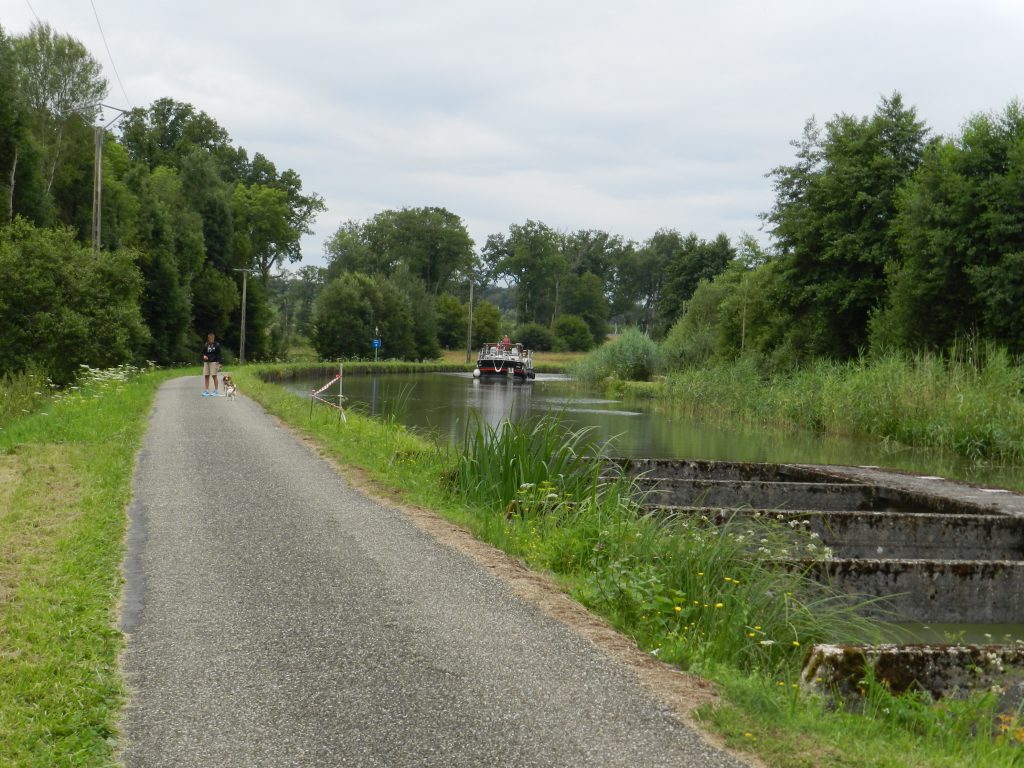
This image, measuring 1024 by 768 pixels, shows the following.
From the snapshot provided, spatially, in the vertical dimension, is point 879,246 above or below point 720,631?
above

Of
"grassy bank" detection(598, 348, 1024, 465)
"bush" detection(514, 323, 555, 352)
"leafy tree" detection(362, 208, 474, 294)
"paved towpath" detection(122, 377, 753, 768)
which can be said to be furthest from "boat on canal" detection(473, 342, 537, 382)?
"paved towpath" detection(122, 377, 753, 768)

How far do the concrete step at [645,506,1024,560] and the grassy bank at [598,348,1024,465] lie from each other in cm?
1027

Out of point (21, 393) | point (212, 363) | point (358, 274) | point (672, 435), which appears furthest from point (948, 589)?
point (358, 274)

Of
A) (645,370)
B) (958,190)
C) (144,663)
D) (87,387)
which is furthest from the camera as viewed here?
(645,370)

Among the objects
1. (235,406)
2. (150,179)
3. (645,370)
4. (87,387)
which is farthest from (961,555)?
(150,179)

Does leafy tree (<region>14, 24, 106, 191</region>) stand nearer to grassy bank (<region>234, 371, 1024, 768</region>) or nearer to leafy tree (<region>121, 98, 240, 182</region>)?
leafy tree (<region>121, 98, 240, 182</region>)

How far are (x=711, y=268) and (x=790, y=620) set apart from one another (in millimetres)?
87158

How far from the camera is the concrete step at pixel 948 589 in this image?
10258 mm

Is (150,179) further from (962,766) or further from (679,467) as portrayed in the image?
(962,766)

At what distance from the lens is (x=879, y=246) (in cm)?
4038

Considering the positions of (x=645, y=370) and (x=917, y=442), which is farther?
(x=645, y=370)

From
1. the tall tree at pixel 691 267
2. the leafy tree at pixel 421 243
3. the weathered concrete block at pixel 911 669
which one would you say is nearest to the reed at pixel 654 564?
the weathered concrete block at pixel 911 669

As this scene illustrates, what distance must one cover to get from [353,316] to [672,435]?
2291 inches

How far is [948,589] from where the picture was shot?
10406 millimetres
